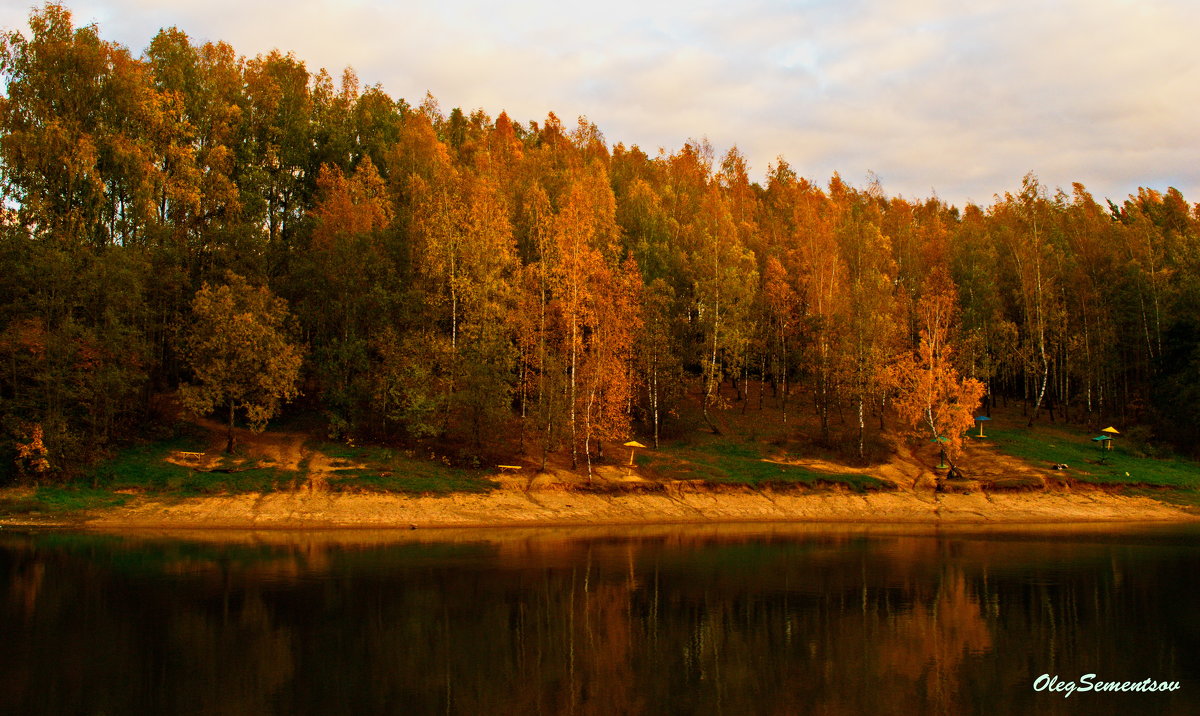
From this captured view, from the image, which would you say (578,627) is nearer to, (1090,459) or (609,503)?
(609,503)

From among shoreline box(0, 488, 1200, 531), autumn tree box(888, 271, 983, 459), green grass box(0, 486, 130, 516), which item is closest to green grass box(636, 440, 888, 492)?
shoreline box(0, 488, 1200, 531)

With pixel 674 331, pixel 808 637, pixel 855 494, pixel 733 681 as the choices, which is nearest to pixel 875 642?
pixel 808 637

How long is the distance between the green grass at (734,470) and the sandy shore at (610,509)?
1.03 metres

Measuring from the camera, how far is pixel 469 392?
162 feet

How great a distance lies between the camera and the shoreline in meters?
40.8

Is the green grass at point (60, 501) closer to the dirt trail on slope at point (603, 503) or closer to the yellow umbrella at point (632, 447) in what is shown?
the dirt trail on slope at point (603, 503)

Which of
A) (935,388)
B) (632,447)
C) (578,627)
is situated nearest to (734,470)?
(632,447)

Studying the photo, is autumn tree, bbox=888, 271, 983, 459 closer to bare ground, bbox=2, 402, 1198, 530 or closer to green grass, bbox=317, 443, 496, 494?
bare ground, bbox=2, 402, 1198, 530

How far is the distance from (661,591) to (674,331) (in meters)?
38.3

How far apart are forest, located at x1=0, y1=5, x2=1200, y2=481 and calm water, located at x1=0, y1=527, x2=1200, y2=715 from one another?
46.7 feet

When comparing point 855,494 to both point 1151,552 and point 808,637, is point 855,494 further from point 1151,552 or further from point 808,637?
point 808,637

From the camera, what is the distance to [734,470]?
52125 mm

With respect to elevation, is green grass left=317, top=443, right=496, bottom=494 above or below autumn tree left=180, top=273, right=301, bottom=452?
below

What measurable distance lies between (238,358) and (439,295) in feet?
43.4
